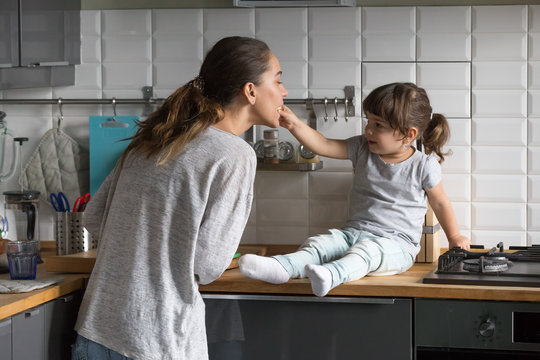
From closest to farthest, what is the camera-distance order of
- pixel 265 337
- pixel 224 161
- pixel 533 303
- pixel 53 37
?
pixel 224 161 → pixel 533 303 → pixel 265 337 → pixel 53 37

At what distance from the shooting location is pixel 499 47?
2.44 m

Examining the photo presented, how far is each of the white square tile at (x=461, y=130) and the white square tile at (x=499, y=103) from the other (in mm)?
42

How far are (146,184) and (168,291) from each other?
0.77 ft

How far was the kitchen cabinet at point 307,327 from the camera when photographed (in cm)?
190

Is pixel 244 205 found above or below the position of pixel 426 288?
above

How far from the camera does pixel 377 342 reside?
191 centimetres

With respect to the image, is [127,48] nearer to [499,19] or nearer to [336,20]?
[336,20]

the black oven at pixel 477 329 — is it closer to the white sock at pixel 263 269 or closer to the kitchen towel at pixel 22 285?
the white sock at pixel 263 269

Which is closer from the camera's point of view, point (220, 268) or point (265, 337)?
point (220, 268)

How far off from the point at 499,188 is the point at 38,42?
1554mm

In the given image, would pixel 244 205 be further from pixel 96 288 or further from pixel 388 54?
pixel 388 54

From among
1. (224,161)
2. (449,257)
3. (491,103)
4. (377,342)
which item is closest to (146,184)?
(224,161)

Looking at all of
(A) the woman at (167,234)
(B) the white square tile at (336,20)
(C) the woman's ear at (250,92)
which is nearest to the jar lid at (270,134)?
(B) the white square tile at (336,20)

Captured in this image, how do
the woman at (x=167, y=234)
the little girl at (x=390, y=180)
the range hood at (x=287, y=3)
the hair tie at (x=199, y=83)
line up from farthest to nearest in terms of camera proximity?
the range hood at (x=287, y=3)
the little girl at (x=390, y=180)
the hair tie at (x=199, y=83)
the woman at (x=167, y=234)
